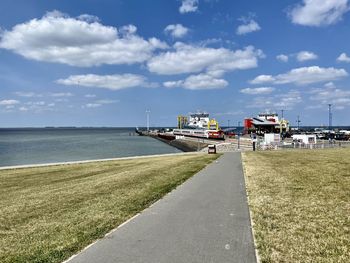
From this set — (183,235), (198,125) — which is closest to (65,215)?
(183,235)

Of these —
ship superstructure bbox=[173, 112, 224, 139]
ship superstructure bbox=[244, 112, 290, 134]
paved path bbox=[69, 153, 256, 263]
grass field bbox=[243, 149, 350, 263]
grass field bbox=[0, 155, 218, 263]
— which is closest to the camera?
paved path bbox=[69, 153, 256, 263]

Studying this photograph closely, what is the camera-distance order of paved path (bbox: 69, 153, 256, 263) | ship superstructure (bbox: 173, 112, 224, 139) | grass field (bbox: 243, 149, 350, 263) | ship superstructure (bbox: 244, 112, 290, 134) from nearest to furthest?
paved path (bbox: 69, 153, 256, 263) → grass field (bbox: 243, 149, 350, 263) → ship superstructure (bbox: 244, 112, 290, 134) → ship superstructure (bbox: 173, 112, 224, 139)

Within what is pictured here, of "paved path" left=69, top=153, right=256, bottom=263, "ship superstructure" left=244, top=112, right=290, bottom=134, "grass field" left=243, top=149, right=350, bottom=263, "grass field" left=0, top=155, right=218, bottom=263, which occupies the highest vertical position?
"ship superstructure" left=244, top=112, right=290, bottom=134

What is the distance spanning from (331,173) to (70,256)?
1614 cm

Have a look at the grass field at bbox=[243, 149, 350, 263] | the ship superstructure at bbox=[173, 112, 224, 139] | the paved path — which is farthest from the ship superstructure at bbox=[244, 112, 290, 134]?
the paved path

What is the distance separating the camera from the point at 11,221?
1038 centimetres

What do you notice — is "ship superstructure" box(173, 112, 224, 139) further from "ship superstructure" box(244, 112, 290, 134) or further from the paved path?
the paved path

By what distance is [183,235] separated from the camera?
7.86 metres

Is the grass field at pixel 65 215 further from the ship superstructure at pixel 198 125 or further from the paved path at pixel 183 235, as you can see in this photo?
the ship superstructure at pixel 198 125

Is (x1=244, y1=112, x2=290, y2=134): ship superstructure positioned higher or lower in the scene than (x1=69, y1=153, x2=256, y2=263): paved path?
higher

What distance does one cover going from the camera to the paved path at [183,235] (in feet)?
21.4

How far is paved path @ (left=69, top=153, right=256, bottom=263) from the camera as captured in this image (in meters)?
6.52

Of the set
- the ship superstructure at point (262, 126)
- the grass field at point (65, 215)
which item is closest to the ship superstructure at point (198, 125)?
the ship superstructure at point (262, 126)

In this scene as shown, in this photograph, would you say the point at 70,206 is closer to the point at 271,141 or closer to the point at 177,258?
the point at 177,258
